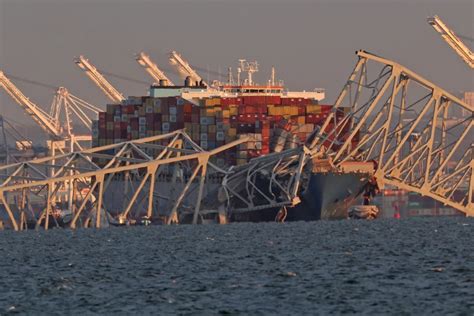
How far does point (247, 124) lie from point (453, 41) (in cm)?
3708

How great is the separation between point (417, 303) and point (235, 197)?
92530 mm

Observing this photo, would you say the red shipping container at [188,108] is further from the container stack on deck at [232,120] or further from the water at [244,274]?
the water at [244,274]

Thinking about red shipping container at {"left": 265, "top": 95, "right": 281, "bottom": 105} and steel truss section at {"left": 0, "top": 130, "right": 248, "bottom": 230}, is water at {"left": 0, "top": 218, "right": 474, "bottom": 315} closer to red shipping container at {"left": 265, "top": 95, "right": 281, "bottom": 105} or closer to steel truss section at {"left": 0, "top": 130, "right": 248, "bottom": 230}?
steel truss section at {"left": 0, "top": 130, "right": 248, "bottom": 230}

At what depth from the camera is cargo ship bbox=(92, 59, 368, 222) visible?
15262 cm

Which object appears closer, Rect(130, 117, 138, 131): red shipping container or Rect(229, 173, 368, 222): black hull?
Rect(229, 173, 368, 222): black hull

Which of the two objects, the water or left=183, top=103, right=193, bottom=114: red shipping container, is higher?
left=183, top=103, right=193, bottom=114: red shipping container

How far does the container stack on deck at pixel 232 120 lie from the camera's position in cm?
16400

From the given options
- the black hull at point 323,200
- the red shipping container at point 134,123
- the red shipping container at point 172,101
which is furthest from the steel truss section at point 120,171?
the red shipping container at point 134,123

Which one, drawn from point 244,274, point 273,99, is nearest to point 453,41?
point 273,99

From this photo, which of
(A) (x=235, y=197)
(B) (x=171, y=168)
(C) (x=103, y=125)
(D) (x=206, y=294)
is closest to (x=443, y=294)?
(D) (x=206, y=294)

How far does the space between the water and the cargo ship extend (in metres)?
26.6

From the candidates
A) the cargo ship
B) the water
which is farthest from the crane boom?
the water

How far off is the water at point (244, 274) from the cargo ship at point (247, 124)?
26595 mm

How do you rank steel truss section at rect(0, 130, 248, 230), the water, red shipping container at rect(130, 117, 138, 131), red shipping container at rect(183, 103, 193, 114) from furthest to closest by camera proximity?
red shipping container at rect(130, 117, 138, 131) → red shipping container at rect(183, 103, 193, 114) → steel truss section at rect(0, 130, 248, 230) → the water
